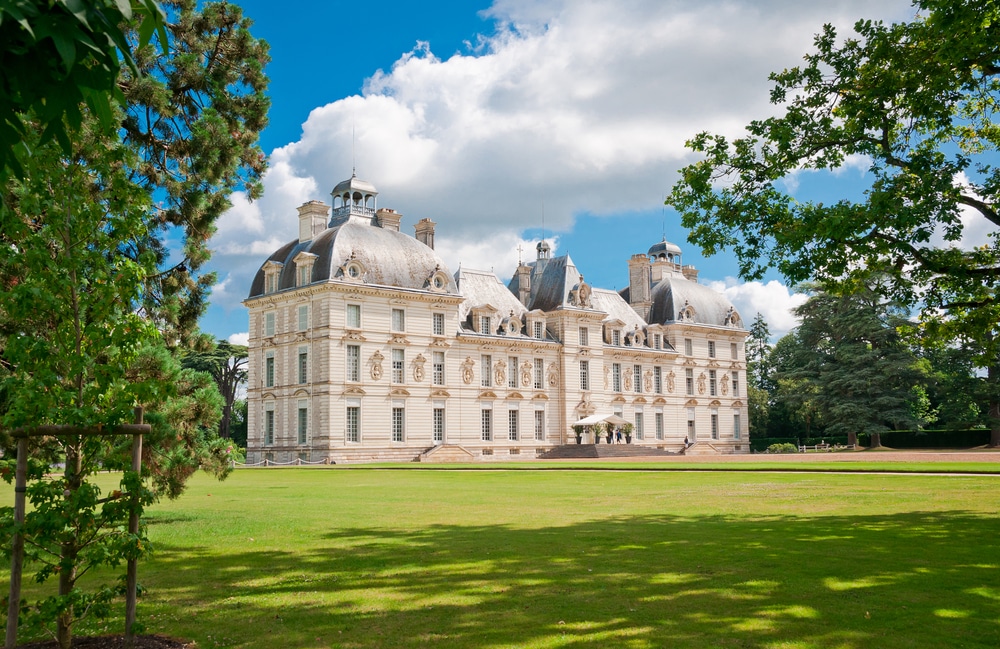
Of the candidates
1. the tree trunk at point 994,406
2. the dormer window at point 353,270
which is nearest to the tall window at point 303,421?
the dormer window at point 353,270

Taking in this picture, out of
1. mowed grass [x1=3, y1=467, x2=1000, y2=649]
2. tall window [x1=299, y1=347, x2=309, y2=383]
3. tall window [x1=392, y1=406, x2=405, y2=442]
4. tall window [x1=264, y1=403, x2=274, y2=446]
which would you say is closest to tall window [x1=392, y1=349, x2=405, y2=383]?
tall window [x1=392, y1=406, x2=405, y2=442]

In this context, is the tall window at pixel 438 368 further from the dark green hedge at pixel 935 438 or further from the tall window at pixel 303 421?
the dark green hedge at pixel 935 438

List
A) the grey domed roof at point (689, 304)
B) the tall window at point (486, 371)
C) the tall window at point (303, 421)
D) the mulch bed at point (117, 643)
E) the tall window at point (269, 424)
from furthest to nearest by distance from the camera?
the grey domed roof at point (689, 304) → the tall window at point (486, 371) → the tall window at point (269, 424) → the tall window at point (303, 421) → the mulch bed at point (117, 643)

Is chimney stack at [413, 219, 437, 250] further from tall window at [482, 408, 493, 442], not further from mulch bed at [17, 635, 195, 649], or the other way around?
mulch bed at [17, 635, 195, 649]

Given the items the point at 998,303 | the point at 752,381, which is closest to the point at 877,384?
the point at 752,381

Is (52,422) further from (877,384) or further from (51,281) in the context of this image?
(877,384)

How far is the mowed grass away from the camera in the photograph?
242 inches

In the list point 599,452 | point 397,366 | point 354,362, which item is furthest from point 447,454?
point 599,452

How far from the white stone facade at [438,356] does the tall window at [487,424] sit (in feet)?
0.21

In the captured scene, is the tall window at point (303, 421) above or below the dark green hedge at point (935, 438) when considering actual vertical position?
above

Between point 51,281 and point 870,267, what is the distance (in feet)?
40.9

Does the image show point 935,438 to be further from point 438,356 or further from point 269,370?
point 269,370

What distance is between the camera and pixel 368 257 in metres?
49.9

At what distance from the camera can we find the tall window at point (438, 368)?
52.6 metres
